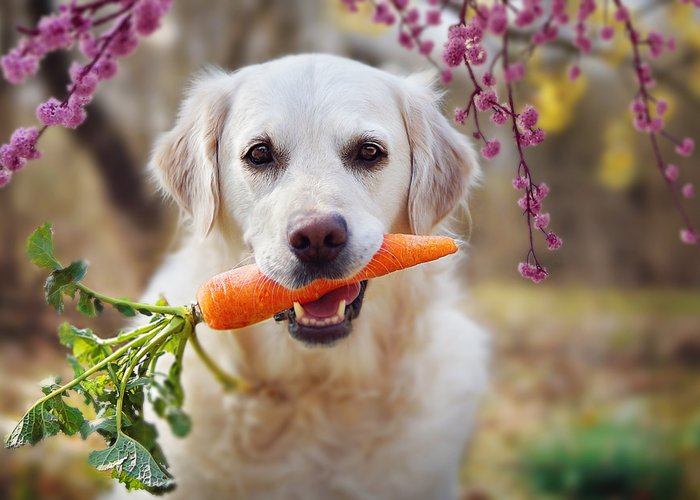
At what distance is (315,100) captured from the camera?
1378mm

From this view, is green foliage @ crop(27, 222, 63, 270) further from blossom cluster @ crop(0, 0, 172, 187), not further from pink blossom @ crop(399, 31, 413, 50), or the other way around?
pink blossom @ crop(399, 31, 413, 50)

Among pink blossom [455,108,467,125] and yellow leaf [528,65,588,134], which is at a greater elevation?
yellow leaf [528,65,588,134]

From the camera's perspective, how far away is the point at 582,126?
12.4ft

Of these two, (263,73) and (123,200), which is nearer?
(263,73)

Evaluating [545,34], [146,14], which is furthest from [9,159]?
[545,34]

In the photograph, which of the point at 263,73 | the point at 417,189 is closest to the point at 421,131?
the point at 417,189

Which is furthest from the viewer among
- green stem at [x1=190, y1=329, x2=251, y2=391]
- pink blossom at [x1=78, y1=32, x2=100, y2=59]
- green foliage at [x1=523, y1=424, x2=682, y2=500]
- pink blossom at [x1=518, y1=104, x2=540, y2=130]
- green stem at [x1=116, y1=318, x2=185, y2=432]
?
green foliage at [x1=523, y1=424, x2=682, y2=500]

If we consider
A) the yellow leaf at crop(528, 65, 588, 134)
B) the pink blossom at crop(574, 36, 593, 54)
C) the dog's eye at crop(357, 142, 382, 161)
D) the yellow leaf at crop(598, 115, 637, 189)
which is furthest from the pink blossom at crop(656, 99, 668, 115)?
the yellow leaf at crop(598, 115, 637, 189)

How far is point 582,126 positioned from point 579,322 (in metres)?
1.41

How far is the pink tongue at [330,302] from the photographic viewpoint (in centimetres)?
138

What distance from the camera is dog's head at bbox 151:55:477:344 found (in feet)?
4.08

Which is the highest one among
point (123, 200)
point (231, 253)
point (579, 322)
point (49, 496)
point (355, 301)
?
point (123, 200)

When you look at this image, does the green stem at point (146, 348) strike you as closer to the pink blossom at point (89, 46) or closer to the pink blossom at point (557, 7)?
the pink blossom at point (89, 46)

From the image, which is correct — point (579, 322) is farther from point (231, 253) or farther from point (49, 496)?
point (49, 496)
